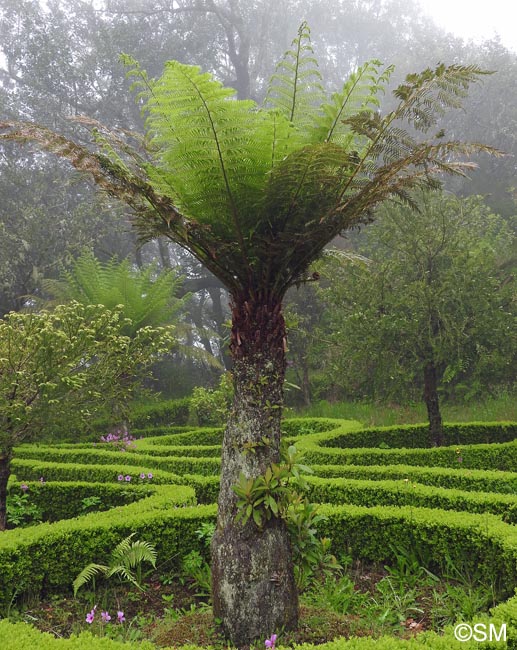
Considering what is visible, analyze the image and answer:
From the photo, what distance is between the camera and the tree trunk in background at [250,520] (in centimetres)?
356

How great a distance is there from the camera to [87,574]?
14.8 feet

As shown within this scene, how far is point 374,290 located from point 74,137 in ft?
61.8

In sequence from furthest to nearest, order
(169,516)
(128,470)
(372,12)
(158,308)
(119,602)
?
(372,12), (158,308), (128,470), (169,516), (119,602)

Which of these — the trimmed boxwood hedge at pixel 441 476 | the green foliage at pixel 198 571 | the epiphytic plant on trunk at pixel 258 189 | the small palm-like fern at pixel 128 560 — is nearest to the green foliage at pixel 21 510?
the small palm-like fern at pixel 128 560

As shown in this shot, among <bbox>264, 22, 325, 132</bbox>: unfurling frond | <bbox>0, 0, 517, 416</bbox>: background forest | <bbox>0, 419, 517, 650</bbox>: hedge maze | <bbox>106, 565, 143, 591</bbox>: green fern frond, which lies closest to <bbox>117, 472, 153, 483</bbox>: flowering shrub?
<bbox>0, 419, 517, 650</bbox>: hedge maze

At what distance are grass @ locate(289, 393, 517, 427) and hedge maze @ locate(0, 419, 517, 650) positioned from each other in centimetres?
A: 516

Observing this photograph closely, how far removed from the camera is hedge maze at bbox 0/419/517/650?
13.9ft

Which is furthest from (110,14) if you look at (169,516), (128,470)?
(169,516)

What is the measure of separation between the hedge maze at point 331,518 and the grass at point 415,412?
516 centimetres

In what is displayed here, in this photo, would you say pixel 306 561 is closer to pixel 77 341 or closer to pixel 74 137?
pixel 77 341

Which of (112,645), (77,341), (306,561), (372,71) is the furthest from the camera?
Answer: (77,341)

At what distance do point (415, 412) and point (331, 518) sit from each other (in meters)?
10.2

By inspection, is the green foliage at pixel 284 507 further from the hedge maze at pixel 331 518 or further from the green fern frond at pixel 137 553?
the green fern frond at pixel 137 553

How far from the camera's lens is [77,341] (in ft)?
20.6
